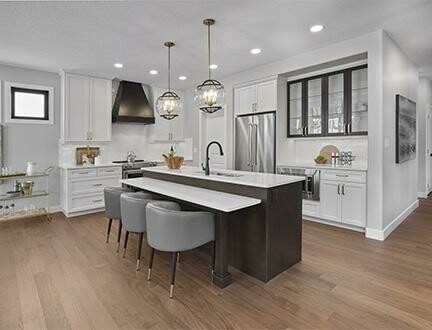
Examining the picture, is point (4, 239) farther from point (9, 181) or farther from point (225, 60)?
point (225, 60)

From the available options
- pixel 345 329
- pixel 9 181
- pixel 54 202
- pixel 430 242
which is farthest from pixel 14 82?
pixel 430 242

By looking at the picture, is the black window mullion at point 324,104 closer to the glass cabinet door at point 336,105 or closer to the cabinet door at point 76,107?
the glass cabinet door at point 336,105

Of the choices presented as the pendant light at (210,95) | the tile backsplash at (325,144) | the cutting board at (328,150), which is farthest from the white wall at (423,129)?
the pendant light at (210,95)

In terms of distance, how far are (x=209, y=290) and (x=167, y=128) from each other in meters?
4.93

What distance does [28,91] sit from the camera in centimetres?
498

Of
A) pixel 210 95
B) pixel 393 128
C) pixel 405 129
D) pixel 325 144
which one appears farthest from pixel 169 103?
pixel 405 129

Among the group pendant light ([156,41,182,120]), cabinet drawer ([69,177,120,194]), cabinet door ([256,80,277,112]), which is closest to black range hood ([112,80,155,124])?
cabinet drawer ([69,177,120,194])

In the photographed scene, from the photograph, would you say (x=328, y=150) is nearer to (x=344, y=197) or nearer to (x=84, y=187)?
(x=344, y=197)

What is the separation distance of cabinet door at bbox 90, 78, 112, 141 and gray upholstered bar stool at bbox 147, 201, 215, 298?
3.77 m

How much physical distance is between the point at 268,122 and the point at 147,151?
3.23 metres

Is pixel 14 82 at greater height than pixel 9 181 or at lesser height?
greater

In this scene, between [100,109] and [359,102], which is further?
[100,109]

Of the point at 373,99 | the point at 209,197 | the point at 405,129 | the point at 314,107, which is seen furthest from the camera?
the point at 314,107

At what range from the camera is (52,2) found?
274 centimetres
